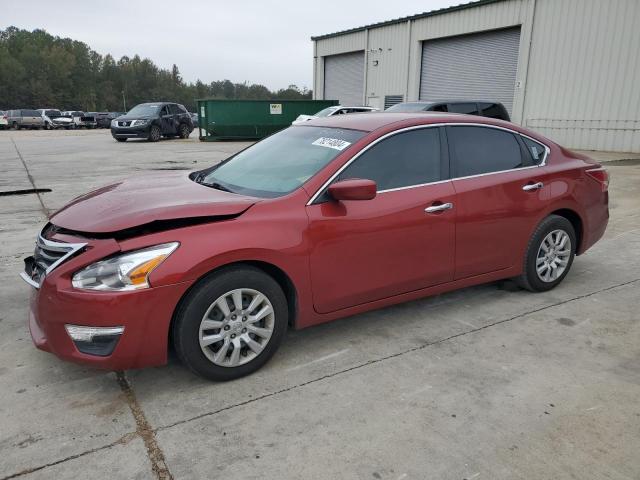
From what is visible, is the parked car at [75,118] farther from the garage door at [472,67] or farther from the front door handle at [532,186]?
the front door handle at [532,186]

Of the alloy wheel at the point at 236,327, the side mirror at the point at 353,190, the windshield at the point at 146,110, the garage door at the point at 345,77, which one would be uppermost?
the garage door at the point at 345,77

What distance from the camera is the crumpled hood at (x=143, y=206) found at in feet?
9.36

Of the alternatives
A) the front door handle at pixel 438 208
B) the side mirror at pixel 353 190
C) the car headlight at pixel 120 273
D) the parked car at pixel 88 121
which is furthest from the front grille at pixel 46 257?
the parked car at pixel 88 121

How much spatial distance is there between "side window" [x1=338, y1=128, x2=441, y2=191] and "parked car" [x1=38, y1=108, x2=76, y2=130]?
43986 mm

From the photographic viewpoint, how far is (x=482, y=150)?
4.02 m

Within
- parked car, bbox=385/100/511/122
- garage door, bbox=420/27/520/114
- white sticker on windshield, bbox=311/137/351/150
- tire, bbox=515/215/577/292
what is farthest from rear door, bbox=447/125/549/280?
garage door, bbox=420/27/520/114

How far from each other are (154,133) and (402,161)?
20702 millimetres

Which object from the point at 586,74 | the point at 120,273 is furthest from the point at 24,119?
the point at 120,273

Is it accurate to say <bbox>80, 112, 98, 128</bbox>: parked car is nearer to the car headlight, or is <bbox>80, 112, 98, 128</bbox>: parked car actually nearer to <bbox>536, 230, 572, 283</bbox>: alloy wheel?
<bbox>536, 230, 572, 283</bbox>: alloy wheel

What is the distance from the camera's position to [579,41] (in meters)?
17.6

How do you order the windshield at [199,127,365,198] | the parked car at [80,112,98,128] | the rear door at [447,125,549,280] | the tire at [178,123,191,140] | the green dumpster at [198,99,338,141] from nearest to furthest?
the windshield at [199,127,365,198] → the rear door at [447,125,549,280] → the green dumpster at [198,99,338,141] → the tire at [178,123,191,140] → the parked car at [80,112,98,128]

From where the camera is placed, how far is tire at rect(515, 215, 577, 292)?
4277mm

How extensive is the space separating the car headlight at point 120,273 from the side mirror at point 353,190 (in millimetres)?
1087

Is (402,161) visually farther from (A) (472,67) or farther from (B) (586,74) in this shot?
(A) (472,67)
